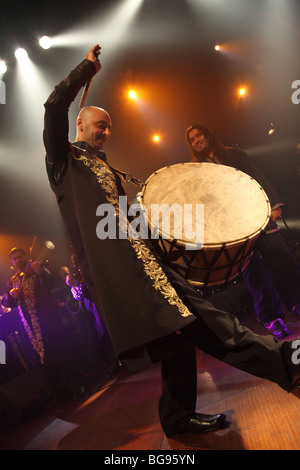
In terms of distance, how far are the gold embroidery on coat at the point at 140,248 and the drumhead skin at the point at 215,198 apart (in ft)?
0.59

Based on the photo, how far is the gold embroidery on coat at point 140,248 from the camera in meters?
1.18

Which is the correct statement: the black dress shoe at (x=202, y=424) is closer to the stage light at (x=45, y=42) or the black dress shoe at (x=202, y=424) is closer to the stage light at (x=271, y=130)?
the stage light at (x=45, y=42)

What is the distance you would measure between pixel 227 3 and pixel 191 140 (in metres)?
4.17

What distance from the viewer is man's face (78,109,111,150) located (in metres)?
1.84

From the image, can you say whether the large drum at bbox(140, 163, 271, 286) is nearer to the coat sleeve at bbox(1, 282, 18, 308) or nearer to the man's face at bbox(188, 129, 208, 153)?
the man's face at bbox(188, 129, 208, 153)

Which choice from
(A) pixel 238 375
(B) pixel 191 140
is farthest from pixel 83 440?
(B) pixel 191 140

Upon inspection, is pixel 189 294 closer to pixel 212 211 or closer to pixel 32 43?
pixel 212 211

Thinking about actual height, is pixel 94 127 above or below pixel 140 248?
above

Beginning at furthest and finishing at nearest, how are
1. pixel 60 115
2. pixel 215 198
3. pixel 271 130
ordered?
1. pixel 271 130
2. pixel 215 198
3. pixel 60 115

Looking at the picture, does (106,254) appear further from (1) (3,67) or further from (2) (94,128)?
(1) (3,67)

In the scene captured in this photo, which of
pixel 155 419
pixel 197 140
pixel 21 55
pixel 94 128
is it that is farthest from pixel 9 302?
pixel 21 55

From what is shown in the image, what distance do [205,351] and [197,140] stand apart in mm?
2819

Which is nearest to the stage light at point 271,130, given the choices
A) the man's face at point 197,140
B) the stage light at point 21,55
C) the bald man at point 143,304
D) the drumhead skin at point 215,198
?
the man's face at point 197,140

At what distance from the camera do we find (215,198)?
1.63 metres
